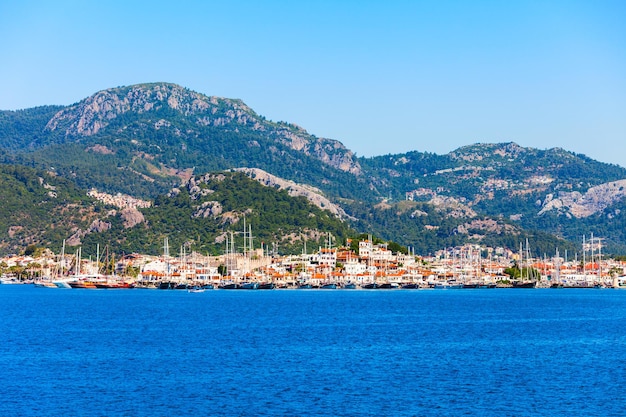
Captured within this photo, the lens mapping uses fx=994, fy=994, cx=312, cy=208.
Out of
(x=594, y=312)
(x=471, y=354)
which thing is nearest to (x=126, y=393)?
(x=471, y=354)

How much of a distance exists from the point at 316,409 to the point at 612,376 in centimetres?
1926

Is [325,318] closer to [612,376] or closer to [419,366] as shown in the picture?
[419,366]

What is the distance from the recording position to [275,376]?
53906 mm

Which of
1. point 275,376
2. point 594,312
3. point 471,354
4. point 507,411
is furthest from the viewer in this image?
point 594,312

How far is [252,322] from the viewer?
89.4 m

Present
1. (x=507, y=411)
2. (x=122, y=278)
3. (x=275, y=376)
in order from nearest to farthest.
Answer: (x=507, y=411) < (x=275, y=376) < (x=122, y=278)

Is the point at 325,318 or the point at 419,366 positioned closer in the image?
the point at 419,366

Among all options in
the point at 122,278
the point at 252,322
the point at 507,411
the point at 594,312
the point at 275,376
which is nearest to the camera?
the point at 507,411

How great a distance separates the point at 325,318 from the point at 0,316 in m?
31.4

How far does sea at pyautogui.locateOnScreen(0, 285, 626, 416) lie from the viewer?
45.8 metres

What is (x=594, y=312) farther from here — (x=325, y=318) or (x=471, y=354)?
(x=471, y=354)

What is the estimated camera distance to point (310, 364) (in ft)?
193

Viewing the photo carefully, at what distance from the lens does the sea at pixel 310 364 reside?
150 ft

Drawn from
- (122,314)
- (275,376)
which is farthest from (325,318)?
(275,376)
